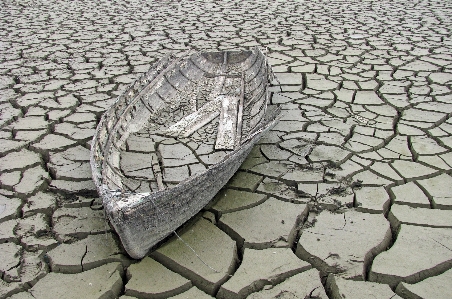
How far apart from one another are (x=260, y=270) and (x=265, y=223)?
1.39ft

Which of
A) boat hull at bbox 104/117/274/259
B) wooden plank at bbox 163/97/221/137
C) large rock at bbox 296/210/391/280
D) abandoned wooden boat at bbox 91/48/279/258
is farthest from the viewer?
Result: wooden plank at bbox 163/97/221/137

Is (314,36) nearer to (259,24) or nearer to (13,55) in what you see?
(259,24)

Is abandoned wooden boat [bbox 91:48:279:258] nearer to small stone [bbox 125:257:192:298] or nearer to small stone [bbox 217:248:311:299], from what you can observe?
small stone [bbox 125:257:192:298]

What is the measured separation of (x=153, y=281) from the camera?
2.24m

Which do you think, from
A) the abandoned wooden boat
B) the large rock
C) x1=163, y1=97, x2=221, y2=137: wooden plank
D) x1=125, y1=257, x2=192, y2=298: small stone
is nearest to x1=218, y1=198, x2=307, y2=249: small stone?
the large rock

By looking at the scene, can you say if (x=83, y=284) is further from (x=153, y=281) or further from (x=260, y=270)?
(x=260, y=270)

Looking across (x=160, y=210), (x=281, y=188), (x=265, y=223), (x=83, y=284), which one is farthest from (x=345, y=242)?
(x=83, y=284)

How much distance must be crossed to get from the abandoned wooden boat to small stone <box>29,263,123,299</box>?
0.17m

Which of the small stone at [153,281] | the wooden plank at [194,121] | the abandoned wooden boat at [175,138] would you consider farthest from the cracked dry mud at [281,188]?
the wooden plank at [194,121]

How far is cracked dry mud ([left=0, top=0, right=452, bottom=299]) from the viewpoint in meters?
2.26

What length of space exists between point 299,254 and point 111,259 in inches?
44.3

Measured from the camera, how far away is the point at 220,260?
238 cm

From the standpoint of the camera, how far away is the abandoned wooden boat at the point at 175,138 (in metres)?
2.16

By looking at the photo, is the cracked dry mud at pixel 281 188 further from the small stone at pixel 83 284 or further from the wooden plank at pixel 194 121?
the wooden plank at pixel 194 121
